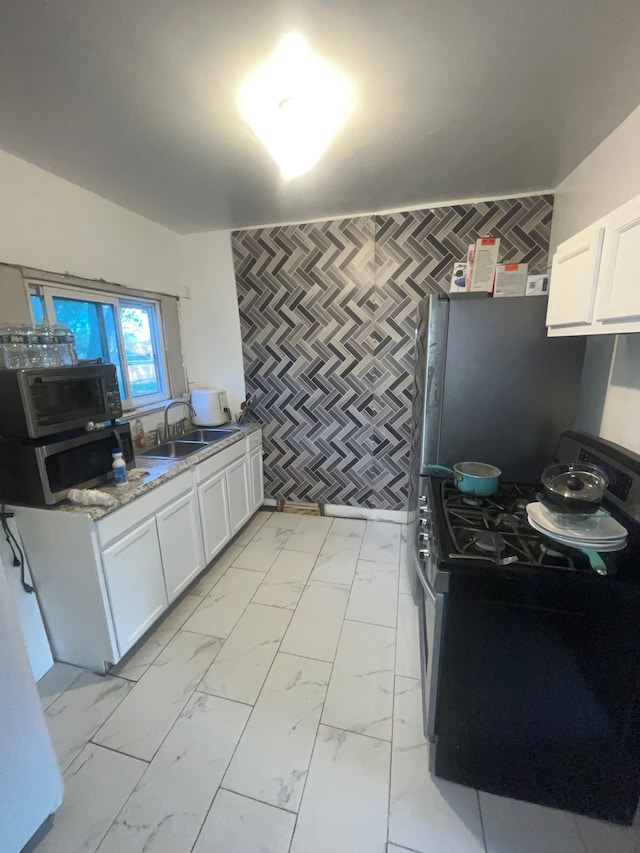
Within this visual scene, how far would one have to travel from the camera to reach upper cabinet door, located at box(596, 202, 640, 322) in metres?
0.96

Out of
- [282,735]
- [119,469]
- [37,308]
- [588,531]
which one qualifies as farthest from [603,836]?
[37,308]

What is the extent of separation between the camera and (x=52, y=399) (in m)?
1.52

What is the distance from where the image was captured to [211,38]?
1.11m

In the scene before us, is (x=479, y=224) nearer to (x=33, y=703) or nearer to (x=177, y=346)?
(x=177, y=346)

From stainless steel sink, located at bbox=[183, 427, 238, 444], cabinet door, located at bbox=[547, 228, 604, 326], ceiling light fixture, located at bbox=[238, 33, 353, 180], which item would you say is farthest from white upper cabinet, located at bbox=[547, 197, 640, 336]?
stainless steel sink, located at bbox=[183, 427, 238, 444]

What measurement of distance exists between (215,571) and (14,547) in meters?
1.21

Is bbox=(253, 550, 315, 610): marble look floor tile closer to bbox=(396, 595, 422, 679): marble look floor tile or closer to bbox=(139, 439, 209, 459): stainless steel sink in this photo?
bbox=(396, 595, 422, 679): marble look floor tile

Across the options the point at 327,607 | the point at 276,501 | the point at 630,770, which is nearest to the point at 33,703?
the point at 327,607

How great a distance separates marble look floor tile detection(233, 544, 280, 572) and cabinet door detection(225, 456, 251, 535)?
19 centimetres

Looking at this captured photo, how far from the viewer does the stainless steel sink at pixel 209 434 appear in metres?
2.89

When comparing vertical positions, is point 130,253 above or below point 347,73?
below

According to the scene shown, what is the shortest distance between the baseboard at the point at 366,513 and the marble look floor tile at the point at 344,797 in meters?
1.79

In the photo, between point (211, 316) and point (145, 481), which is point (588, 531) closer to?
point (145, 481)

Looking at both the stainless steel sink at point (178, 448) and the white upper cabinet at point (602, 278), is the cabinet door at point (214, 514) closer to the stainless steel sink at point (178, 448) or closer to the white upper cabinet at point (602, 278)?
the stainless steel sink at point (178, 448)
